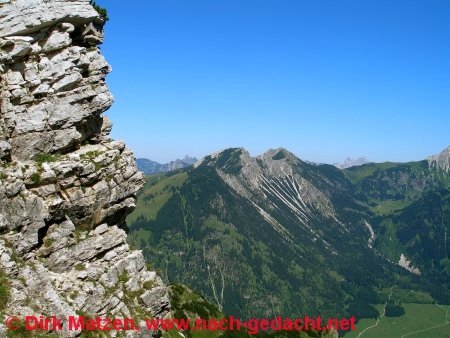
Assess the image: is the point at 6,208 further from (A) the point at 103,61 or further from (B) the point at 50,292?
(A) the point at 103,61

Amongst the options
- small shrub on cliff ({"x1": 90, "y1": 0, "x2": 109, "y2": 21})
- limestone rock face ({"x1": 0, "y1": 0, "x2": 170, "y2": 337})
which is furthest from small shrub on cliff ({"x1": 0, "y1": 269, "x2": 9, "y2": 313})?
small shrub on cliff ({"x1": 90, "y1": 0, "x2": 109, "y2": 21})

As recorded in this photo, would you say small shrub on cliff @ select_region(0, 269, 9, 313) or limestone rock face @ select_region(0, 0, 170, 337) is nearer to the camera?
small shrub on cliff @ select_region(0, 269, 9, 313)

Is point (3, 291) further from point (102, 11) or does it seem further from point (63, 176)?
point (102, 11)

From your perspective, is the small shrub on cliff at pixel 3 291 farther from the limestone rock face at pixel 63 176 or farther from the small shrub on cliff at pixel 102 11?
the small shrub on cliff at pixel 102 11

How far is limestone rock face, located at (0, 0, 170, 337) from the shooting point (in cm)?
4434

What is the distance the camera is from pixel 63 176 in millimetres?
49312

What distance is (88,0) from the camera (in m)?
57.0

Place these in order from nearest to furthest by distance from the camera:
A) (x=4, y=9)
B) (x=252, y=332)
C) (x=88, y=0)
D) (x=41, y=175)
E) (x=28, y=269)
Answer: (x=28, y=269)
(x=41, y=175)
(x=4, y=9)
(x=88, y=0)
(x=252, y=332)

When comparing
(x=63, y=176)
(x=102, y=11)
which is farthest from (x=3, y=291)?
(x=102, y=11)

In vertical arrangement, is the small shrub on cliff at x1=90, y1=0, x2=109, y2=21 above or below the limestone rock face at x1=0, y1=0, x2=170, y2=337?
above

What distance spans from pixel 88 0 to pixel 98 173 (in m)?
23.6

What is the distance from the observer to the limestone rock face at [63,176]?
4434cm

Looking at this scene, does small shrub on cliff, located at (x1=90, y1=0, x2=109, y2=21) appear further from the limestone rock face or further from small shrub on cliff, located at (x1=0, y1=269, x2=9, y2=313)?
small shrub on cliff, located at (x1=0, y1=269, x2=9, y2=313)

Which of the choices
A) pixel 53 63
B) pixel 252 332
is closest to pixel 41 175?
pixel 53 63
